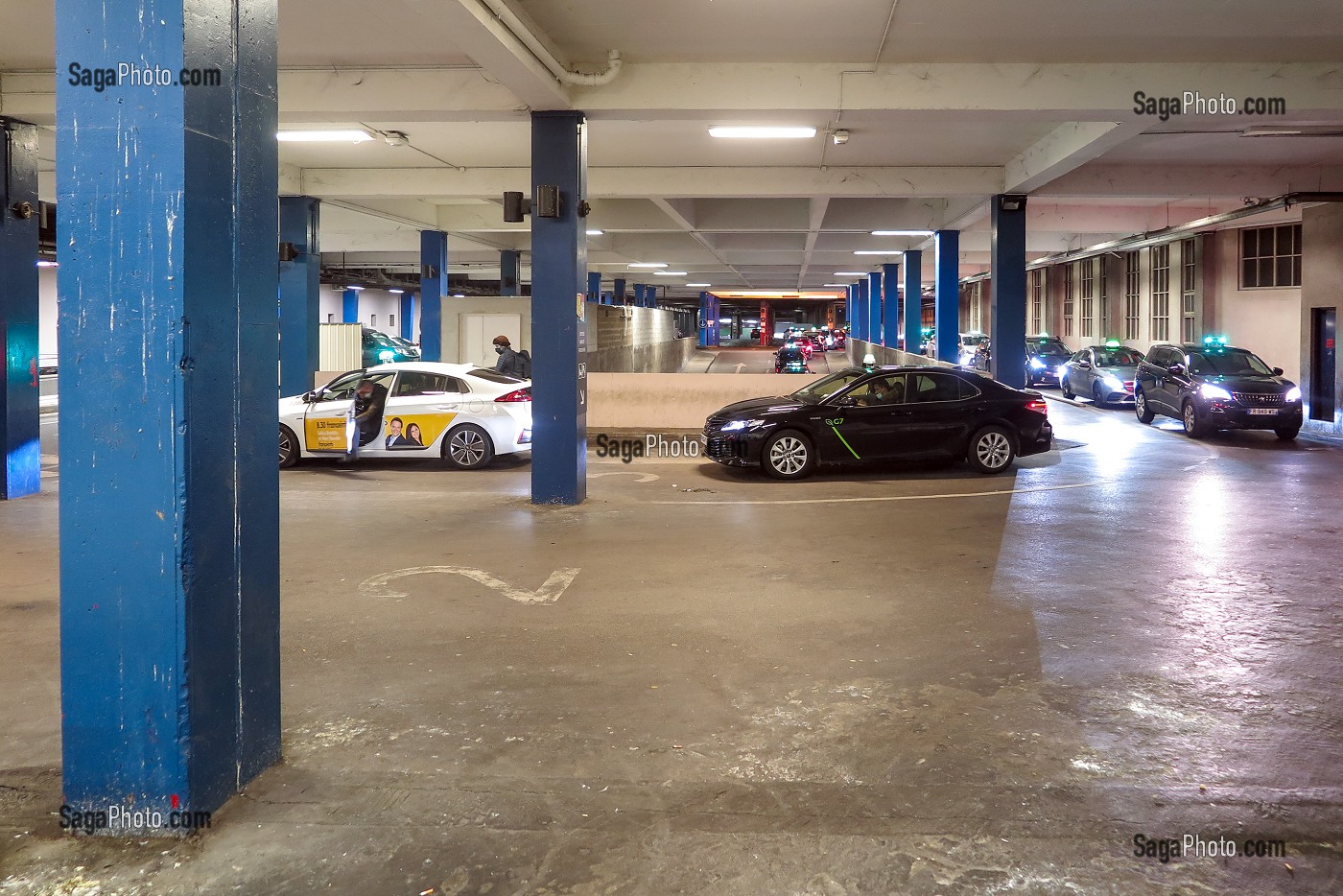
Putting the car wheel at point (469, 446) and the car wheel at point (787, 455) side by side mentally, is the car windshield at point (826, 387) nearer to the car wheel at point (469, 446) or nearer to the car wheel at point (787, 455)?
the car wheel at point (787, 455)

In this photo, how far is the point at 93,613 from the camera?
3.85 metres

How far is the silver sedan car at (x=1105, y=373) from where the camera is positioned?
2545cm

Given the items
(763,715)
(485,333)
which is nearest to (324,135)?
(485,333)

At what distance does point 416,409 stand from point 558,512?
4332mm

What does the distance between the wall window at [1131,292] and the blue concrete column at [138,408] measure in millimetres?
35948

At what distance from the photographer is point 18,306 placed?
40.2 ft

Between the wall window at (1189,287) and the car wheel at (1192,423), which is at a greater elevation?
the wall window at (1189,287)

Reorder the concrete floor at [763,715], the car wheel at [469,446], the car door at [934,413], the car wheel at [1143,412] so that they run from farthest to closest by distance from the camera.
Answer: the car wheel at [1143,412]
the car wheel at [469,446]
the car door at [934,413]
the concrete floor at [763,715]

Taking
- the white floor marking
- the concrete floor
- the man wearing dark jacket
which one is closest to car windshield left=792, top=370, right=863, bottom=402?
the white floor marking

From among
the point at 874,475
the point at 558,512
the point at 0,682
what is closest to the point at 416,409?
the point at 558,512

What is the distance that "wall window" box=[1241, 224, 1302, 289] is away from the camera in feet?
87.6

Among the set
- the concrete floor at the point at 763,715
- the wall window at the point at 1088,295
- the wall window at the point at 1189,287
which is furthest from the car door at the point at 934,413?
the wall window at the point at 1088,295

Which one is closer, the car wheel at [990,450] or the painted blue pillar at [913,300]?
the car wheel at [990,450]

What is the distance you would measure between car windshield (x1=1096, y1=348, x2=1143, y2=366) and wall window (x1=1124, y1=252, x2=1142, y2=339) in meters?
10.1
